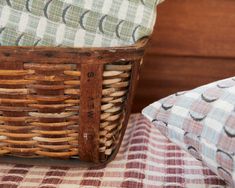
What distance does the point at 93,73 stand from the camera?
63 centimetres

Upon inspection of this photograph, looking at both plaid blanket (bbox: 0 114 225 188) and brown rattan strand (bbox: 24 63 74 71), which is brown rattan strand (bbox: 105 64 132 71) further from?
plaid blanket (bbox: 0 114 225 188)

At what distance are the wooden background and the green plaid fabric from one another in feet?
1.02

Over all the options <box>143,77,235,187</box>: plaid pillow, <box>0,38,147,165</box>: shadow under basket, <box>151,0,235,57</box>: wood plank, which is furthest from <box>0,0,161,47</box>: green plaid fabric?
<box>151,0,235,57</box>: wood plank

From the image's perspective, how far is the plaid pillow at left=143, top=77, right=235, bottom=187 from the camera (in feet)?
1.79

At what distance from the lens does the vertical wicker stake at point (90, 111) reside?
633 millimetres

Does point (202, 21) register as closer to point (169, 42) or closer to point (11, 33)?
point (169, 42)

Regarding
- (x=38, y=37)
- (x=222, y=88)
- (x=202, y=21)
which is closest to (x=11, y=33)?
(x=38, y=37)

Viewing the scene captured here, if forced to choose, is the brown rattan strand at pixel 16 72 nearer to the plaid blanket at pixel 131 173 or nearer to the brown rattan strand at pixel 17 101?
the brown rattan strand at pixel 17 101

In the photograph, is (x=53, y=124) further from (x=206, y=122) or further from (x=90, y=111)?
(x=206, y=122)

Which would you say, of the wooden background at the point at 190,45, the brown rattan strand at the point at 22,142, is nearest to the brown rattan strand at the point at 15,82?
the brown rattan strand at the point at 22,142

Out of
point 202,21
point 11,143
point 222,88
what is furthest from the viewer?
point 202,21

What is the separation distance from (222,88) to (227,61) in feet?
1.38

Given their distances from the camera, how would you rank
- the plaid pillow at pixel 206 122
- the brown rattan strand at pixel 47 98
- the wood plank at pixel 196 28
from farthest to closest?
the wood plank at pixel 196 28
the brown rattan strand at pixel 47 98
the plaid pillow at pixel 206 122

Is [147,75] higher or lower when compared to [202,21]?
lower
